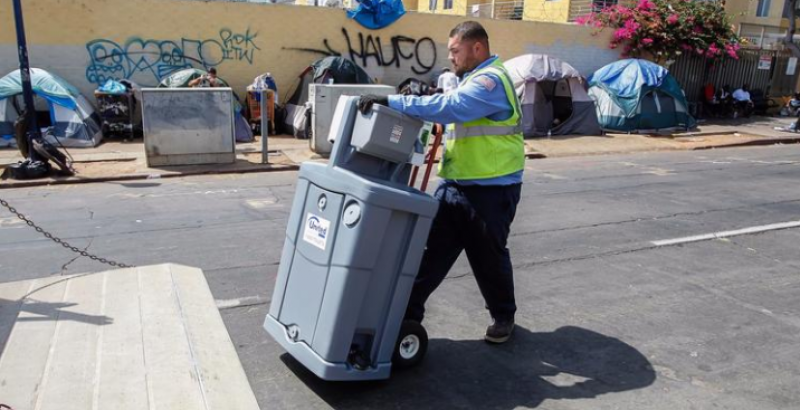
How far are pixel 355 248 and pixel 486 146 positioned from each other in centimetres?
110

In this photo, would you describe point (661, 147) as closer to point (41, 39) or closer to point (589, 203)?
point (589, 203)

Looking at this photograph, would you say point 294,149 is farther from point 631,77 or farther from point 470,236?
point 470,236

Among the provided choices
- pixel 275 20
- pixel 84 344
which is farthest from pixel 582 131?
pixel 84 344

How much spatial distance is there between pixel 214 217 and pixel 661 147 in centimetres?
1192

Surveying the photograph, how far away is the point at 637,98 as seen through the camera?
17359 mm

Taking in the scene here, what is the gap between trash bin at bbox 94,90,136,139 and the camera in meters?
13.7

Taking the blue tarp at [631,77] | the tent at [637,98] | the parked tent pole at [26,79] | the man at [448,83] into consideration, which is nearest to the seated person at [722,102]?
the tent at [637,98]

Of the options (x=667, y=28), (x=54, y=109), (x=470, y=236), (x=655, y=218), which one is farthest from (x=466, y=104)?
(x=667, y=28)

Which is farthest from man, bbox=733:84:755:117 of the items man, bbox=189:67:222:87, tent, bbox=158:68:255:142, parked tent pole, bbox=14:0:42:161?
parked tent pole, bbox=14:0:42:161

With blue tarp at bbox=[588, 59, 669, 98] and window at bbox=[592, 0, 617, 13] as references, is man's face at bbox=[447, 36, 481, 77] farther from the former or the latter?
window at bbox=[592, 0, 617, 13]

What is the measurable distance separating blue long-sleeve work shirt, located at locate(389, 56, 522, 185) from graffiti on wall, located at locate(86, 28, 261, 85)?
1297cm

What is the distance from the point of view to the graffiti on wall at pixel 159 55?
14547 mm

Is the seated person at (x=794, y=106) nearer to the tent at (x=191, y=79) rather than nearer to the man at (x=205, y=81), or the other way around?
the tent at (x=191, y=79)

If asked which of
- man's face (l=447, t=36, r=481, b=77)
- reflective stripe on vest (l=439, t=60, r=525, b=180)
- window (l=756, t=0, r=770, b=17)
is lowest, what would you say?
reflective stripe on vest (l=439, t=60, r=525, b=180)
